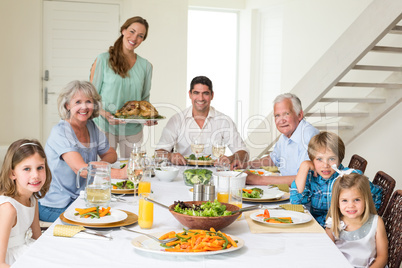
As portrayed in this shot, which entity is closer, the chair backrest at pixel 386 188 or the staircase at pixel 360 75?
the chair backrest at pixel 386 188

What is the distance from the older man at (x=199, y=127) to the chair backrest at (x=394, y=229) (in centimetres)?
167

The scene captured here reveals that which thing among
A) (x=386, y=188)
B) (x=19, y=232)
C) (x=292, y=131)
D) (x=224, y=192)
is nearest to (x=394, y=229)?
(x=386, y=188)

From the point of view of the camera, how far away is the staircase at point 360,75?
445 centimetres

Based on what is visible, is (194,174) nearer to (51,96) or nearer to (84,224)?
(84,224)

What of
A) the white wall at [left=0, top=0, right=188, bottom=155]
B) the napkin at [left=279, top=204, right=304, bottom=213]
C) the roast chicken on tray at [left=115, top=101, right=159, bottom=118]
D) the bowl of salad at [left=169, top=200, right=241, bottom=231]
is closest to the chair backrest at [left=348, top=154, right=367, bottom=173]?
the napkin at [left=279, top=204, right=304, bottom=213]

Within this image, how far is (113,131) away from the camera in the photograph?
407 cm

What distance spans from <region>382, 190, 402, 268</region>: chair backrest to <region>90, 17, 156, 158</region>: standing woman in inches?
91.5

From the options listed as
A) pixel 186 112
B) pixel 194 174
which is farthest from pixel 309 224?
pixel 186 112

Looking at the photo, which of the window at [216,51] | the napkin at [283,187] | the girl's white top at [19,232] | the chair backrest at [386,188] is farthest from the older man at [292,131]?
the window at [216,51]

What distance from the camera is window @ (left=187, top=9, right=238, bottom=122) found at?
7742 mm

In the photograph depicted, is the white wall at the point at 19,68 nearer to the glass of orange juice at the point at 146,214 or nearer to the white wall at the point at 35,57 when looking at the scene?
the white wall at the point at 35,57

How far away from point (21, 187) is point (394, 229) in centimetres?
159

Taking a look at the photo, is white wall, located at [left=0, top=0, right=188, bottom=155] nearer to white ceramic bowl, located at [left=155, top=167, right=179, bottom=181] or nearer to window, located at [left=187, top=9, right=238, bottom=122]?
window, located at [left=187, top=9, right=238, bottom=122]

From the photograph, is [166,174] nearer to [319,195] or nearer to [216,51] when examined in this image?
[319,195]
